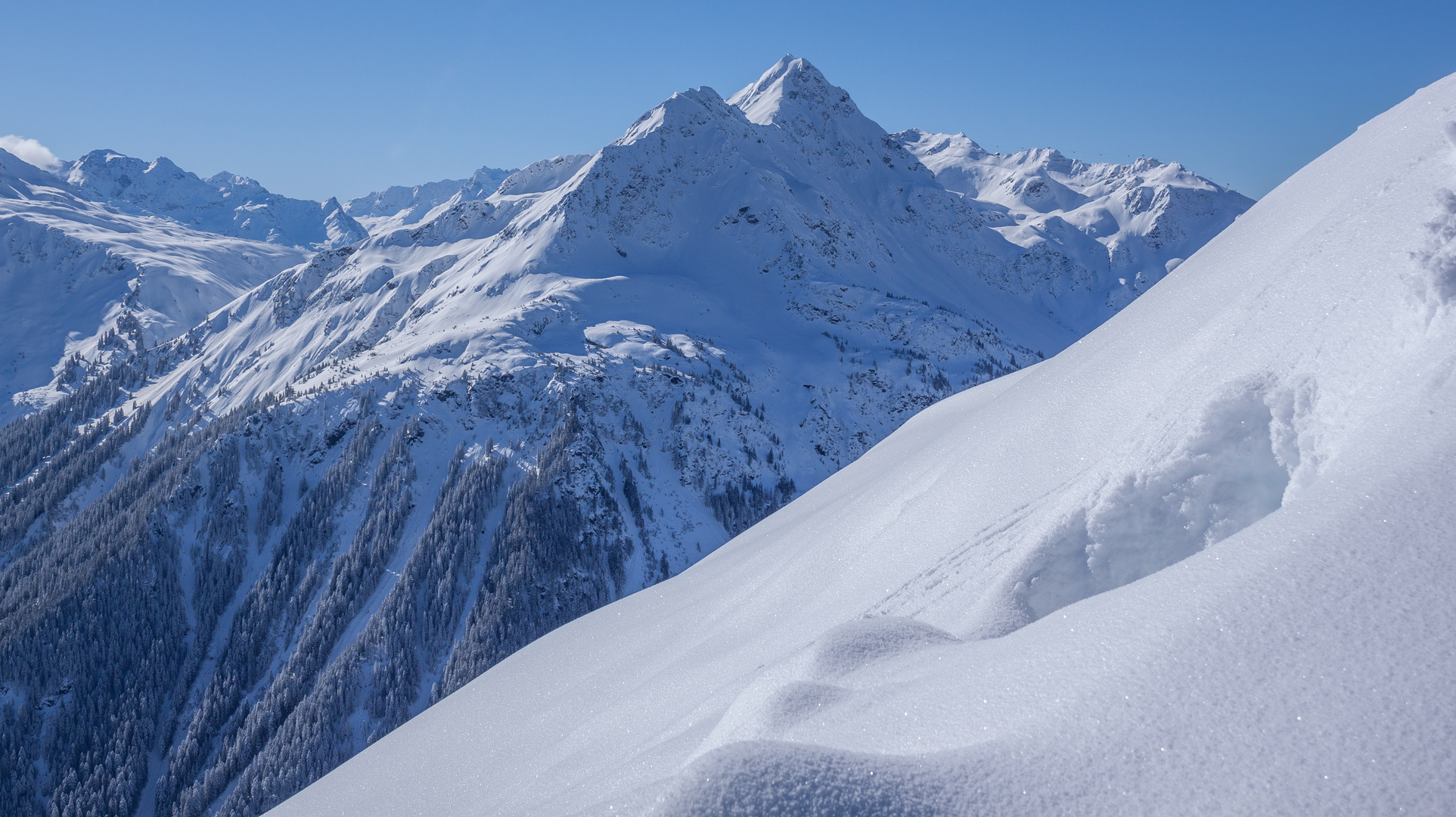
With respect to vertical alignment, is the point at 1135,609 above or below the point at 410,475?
below

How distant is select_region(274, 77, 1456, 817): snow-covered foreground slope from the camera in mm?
3111

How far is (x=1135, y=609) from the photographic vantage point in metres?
4.04

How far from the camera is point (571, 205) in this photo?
15312 centimetres

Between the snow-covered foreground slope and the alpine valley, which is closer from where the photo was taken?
the snow-covered foreground slope

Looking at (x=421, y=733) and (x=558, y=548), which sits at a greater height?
(x=421, y=733)

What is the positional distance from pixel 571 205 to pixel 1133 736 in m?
162

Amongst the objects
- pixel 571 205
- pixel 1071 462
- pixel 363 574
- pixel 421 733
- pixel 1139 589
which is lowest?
pixel 363 574

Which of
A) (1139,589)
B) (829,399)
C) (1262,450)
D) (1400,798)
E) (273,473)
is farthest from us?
(829,399)

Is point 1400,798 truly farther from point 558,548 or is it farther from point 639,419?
point 639,419

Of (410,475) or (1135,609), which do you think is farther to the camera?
(410,475)

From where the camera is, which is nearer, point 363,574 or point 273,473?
point 363,574

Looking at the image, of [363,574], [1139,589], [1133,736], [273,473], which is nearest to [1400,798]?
[1133,736]

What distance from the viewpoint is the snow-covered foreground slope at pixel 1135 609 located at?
122 inches

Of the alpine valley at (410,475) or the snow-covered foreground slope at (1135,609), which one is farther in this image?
the alpine valley at (410,475)
